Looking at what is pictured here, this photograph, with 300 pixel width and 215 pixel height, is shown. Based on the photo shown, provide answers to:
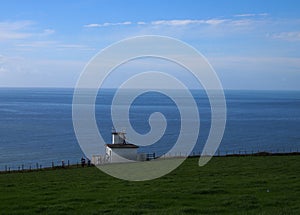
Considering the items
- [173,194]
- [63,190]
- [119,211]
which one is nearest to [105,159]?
[63,190]

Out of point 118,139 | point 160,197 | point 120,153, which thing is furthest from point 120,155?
point 160,197

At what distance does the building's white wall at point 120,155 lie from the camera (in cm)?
4188

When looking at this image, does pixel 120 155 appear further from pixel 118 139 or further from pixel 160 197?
pixel 160 197

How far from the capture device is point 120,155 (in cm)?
4228

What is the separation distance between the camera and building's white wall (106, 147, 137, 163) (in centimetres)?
4188

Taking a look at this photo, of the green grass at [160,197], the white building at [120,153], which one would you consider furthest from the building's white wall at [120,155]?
the green grass at [160,197]

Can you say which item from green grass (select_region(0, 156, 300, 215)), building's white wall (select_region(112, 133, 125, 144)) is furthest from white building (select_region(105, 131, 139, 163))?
green grass (select_region(0, 156, 300, 215))

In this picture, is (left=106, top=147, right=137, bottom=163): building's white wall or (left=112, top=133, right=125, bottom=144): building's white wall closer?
(left=106, top=147, right=137, bottom=163): building's white wall

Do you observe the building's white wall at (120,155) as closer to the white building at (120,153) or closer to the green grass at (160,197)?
the white building at (120,153)

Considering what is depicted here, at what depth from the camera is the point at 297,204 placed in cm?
1478

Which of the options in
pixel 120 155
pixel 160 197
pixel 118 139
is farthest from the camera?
pixel 118 139

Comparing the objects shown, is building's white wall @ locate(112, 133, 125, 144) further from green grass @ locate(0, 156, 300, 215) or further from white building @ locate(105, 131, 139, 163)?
green grass @ locate(0, 156, 300, 215)

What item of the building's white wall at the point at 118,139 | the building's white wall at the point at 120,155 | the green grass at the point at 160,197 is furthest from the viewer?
the building's white wall at the point at 118,139

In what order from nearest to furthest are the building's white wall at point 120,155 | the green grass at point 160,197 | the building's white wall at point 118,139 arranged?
the green grass at point 160,197
the building's white wall at point 120,155
the building's white wall at point 118,139
